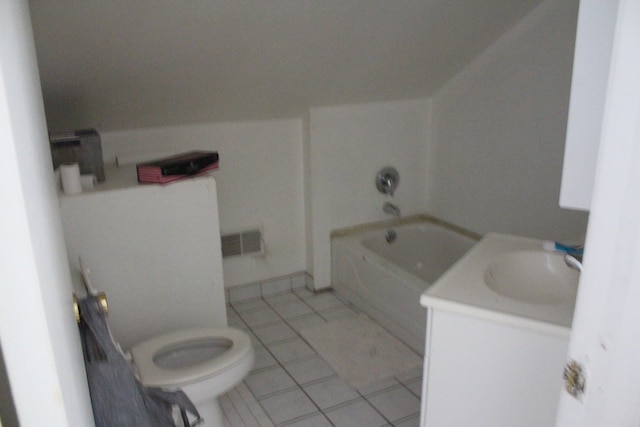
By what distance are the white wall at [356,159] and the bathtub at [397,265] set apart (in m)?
0.10

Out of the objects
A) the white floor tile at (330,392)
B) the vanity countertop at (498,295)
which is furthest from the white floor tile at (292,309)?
the vanity countertop at (498,295)

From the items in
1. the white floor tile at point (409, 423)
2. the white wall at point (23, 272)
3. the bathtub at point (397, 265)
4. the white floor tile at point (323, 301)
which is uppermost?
the white wall at point (23, 272)

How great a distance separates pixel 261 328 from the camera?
282 centimetres

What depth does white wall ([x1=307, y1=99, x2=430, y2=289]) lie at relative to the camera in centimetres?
297

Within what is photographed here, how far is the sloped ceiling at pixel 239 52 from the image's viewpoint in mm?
1809

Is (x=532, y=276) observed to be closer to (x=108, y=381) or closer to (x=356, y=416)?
(x=356, y=416)

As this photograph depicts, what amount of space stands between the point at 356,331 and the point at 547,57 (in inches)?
65.5

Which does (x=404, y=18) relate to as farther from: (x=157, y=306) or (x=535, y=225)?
(x=157, y=306)

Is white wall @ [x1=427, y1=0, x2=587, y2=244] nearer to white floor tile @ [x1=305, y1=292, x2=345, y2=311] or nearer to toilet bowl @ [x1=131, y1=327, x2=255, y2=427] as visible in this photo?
white floor tile @ [x1=305, y1=292, x2=345, y2=311]

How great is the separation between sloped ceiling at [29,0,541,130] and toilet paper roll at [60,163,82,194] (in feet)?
1.26

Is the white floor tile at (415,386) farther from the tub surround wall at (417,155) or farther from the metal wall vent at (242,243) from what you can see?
the metal wall vent at (242,243)

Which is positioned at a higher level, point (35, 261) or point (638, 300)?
point (35, 261)

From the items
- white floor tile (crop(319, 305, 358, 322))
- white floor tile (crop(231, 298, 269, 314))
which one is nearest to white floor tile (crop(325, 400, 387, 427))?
white floor tile (crop(319, 305, 358, 322))

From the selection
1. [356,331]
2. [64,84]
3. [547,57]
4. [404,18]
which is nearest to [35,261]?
[64,84]
